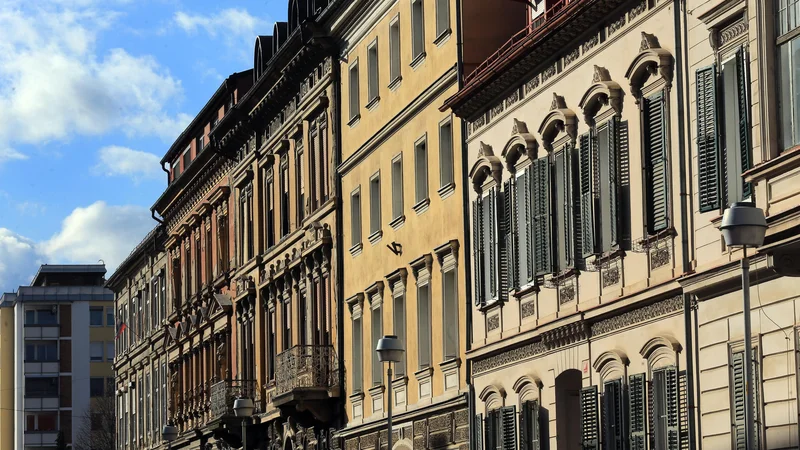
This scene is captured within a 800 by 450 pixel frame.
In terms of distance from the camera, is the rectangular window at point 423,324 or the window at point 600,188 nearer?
the window at point 600,188

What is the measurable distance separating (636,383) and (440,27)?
14.0m

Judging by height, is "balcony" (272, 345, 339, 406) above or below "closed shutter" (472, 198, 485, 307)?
below

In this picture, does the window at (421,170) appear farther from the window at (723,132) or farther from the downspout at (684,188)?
the window at (723,132)

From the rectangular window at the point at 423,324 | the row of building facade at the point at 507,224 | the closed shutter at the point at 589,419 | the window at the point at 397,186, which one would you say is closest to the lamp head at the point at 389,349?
the row of building facade at the point at 507,224

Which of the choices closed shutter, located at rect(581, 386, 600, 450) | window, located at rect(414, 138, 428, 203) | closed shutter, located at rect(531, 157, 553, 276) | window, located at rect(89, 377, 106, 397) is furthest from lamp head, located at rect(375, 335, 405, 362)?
window, located at rect(89, 377, 106, 397)

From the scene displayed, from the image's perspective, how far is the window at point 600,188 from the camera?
28.3m

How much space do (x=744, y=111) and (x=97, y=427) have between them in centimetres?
10912

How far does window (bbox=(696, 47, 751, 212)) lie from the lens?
76.4ft

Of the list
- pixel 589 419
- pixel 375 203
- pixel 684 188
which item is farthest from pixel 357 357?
pixel 684 188

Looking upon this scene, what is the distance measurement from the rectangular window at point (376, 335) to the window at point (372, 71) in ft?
17.8

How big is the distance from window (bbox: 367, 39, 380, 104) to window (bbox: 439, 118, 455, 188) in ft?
21.2

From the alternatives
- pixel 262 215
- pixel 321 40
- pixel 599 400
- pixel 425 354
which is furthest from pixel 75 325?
pixel 599 400

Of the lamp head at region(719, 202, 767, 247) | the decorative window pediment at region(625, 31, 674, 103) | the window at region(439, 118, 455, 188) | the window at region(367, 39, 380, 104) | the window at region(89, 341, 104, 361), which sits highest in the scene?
the window at region(89, 341, 104, 361)

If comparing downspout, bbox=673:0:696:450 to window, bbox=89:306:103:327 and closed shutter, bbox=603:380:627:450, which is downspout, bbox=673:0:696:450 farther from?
window, bbox=89:306:103:327
